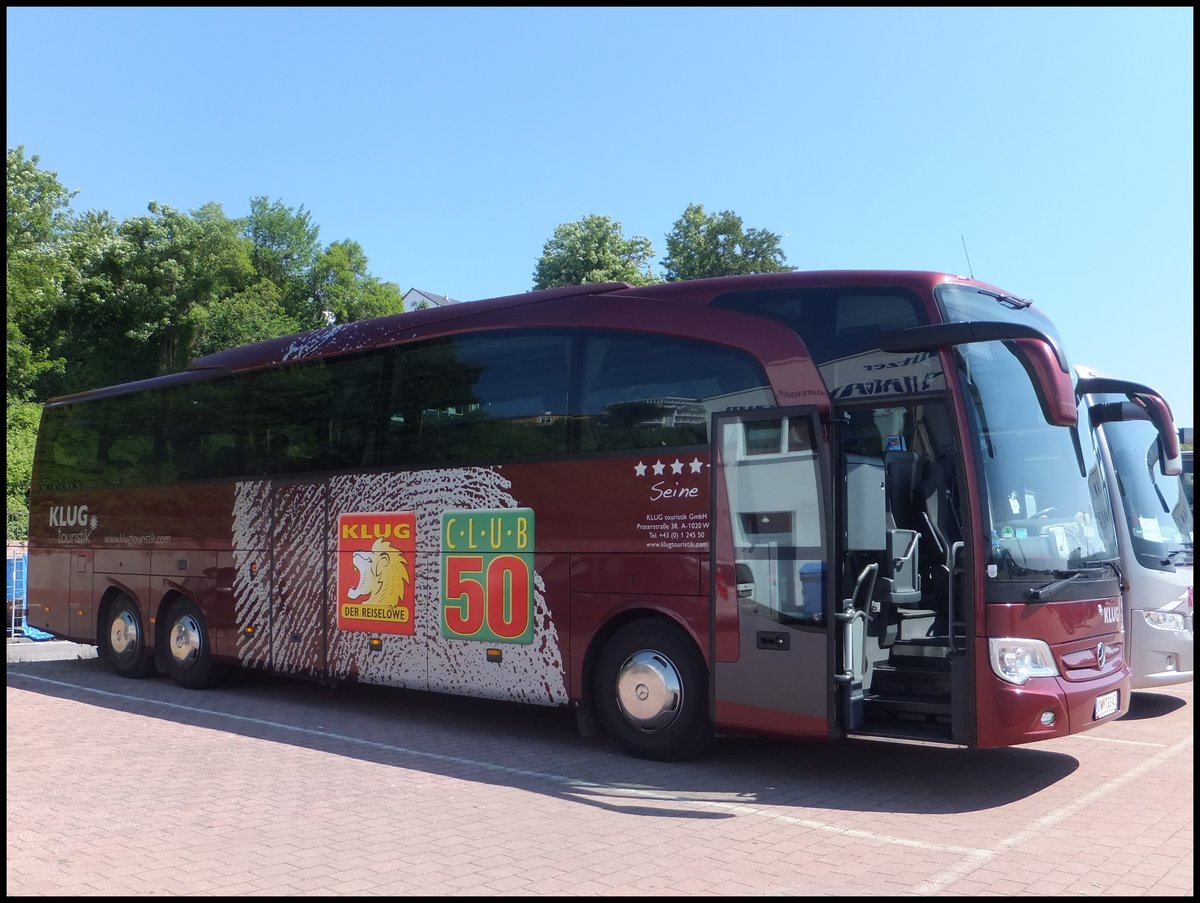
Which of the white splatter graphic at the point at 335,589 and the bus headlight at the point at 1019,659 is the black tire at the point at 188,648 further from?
the bus headlight at the point at 1019,659

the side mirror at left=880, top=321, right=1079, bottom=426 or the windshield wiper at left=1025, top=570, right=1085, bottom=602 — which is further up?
the side mirror at left=880, top=321, right=1079, bottom=426

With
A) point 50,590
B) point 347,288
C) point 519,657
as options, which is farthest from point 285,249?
point 519,657

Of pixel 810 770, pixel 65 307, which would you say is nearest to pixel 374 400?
pixel 810 770

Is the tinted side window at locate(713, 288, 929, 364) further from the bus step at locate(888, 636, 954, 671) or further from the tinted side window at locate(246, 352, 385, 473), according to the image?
the tinted side window at locate(246, 352, 385, 473)

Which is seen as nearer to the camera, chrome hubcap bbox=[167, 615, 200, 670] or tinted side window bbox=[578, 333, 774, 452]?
tinted side window bbox=[578, 333, 774, 452]

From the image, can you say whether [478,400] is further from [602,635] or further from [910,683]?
[910,683]

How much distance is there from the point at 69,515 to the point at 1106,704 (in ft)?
43.6

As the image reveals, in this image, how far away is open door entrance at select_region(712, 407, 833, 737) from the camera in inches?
307

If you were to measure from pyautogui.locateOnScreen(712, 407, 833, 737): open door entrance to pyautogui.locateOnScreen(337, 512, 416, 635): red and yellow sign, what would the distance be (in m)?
3.63

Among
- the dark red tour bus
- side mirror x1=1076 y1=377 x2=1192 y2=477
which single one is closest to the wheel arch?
the dark red tour bus

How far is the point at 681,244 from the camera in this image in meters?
48.1

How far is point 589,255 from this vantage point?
45906 millimetres

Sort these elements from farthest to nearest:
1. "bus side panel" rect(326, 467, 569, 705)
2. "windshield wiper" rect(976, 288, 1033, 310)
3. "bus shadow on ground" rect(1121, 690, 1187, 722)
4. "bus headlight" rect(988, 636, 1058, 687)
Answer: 1. "bus shadow on ground" rect(1121, 690, 1187, 722)
2. "bus side panel" rect(326, 467, 569, 705)
3. "windshield wiper" rect(976, 288, 1033, 310)
4. "bus headlight" rect(988, 636, 1058, 687)

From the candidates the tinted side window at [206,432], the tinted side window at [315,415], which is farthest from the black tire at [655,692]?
the tinted side window at [206,432]
